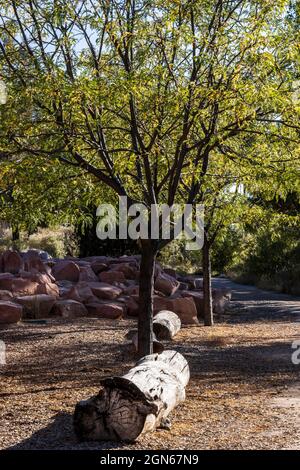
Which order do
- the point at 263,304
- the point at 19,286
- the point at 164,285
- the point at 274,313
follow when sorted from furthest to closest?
1. the point at 263,304
2. the point at 274,313
3. the point at 164,285
4. the point at 19,286

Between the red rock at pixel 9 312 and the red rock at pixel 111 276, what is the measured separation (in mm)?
4117

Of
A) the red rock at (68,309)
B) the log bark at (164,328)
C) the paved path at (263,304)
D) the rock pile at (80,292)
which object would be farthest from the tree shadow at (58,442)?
the paved path at (263,304)

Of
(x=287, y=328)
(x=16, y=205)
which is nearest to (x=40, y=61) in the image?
(x=16, y=205)

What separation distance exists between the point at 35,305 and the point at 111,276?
358 centimetres

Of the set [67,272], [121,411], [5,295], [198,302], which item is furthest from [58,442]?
[67,272]

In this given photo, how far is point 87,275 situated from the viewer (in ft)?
52.2

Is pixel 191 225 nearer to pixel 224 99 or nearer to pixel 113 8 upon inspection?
pixel 224 99

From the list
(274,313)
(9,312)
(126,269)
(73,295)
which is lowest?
(274,313)

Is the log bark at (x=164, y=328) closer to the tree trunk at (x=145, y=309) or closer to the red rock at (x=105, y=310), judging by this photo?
the red rock at (x=105, y=310)

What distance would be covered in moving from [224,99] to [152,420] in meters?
3.14

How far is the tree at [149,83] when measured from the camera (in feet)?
24.1

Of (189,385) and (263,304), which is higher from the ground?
(263,304)

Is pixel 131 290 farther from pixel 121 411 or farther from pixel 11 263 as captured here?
pixel 121 411
